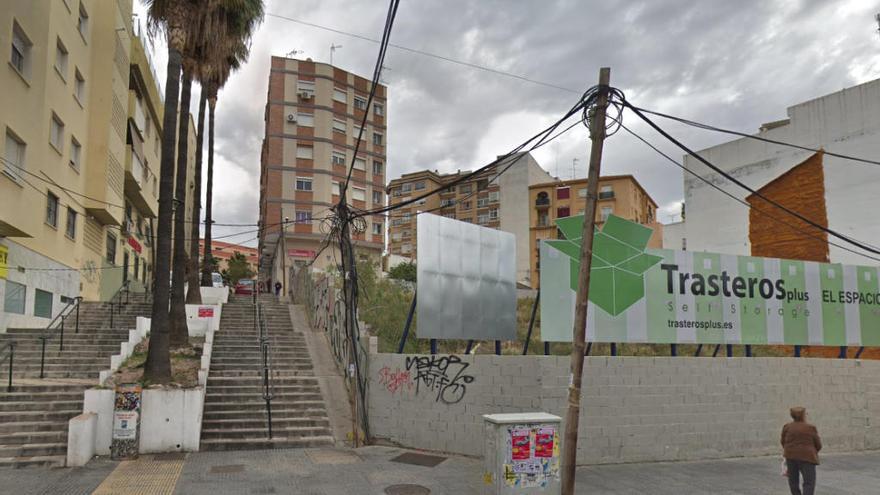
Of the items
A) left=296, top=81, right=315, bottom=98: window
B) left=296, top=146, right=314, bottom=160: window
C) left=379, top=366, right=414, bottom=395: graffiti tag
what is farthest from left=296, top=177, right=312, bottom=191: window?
left=379, top=366, right=414, bottom=395: graffiti tag

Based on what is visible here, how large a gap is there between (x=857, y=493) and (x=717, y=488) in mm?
2158

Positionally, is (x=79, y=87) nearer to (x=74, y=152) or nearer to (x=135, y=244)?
(x=74, y=152)

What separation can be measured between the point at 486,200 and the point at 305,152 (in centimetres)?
3176

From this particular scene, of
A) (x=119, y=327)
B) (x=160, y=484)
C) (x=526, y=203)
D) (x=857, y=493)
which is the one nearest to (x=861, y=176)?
(x=857, y=493)

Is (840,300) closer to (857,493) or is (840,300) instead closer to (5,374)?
(857,493)

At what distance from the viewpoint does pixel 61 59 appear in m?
20.5

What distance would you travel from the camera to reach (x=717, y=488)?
9.38m

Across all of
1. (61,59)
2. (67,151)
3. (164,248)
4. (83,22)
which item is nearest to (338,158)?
(83,22)

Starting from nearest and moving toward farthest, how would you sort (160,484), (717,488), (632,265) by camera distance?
1. (160,484)
2. (717,488)
3. (632,265)

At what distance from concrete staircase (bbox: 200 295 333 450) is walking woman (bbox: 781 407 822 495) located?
784cm

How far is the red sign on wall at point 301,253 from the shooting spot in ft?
148

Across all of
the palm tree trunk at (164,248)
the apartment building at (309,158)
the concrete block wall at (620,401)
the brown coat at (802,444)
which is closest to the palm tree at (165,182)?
the palm tree trunk at (164,248)

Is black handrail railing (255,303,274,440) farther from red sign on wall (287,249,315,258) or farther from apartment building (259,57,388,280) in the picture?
apartment building (259,57,388,280)

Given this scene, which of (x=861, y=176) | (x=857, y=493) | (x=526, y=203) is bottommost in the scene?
(x=857, y=493)
